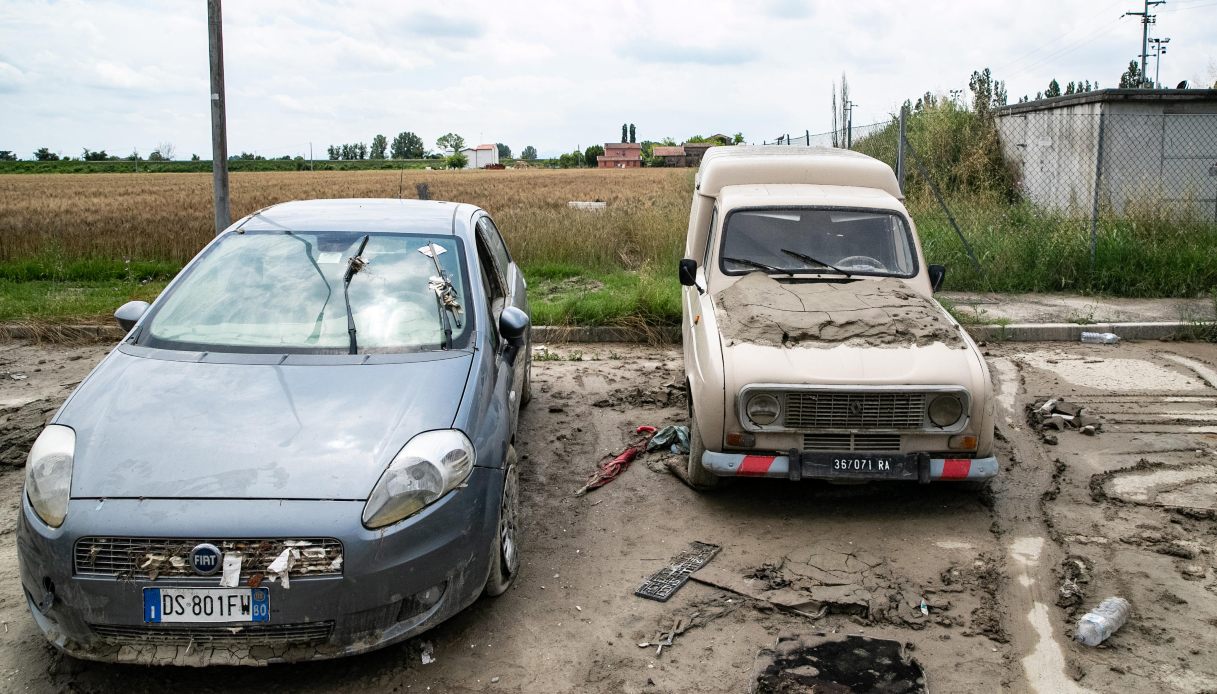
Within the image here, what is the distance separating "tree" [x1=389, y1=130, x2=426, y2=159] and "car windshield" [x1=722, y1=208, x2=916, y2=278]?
137983 mm

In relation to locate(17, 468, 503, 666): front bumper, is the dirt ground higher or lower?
lower

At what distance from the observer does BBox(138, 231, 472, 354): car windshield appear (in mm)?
4840

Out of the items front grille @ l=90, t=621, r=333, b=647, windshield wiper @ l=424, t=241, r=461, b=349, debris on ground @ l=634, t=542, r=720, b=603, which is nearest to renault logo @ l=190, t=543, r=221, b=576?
front grille @ l=90, t=621, r=333, b=647

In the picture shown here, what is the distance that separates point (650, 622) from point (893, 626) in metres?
1.08

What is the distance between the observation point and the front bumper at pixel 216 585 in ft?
11.7

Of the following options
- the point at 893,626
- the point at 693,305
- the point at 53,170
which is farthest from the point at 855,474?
the point at 53,170

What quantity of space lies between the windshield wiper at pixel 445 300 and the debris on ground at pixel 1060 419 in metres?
4.39

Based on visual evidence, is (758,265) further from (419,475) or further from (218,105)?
(218,105)

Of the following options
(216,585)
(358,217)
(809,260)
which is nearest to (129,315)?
(358,217)

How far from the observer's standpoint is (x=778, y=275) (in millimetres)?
6777

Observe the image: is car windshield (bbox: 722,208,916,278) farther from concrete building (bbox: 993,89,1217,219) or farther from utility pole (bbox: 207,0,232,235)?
concrete building (bbox: 993,89,1217,219)

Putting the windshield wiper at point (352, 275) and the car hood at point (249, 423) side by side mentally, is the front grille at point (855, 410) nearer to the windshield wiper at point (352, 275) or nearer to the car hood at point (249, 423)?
the car hood at point (249, 423)

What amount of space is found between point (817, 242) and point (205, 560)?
4732 millimetres

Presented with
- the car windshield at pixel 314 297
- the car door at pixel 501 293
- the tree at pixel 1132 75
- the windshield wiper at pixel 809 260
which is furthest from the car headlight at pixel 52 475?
the tree at pixel 1132 75
